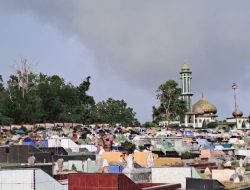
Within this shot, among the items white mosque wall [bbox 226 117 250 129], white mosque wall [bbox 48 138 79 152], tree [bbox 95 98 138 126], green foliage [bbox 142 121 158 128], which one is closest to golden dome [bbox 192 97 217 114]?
white mosque wall [bbox 226 117 250 129]

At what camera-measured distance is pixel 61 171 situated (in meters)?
20.3

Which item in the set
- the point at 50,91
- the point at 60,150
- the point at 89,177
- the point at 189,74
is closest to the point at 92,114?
the point at 50,91

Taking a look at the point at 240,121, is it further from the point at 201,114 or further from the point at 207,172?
the point at 207,172

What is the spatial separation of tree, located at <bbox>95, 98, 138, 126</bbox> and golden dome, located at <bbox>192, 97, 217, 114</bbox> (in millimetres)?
11466

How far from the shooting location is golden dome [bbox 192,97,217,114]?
353ft

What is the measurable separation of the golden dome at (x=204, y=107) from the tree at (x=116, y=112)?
11.5 meters

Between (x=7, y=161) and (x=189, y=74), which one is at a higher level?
(x=189, y=74)

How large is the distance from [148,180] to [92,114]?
7006 cm

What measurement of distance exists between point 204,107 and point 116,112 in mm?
16318

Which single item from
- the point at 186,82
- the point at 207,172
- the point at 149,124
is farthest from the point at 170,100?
the point at 207,172

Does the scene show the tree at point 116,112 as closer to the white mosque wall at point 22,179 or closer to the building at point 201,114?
the building at point 201,114

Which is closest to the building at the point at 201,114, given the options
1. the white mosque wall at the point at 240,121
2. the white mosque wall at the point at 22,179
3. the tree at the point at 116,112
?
the white mosque wall at the point at 240,121

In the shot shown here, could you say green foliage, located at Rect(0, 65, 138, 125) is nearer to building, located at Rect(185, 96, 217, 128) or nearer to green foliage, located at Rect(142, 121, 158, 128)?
green foliage, located at Rect(142, 121, 158, 128)

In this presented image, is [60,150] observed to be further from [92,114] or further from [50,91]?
Answer: [92,114]
